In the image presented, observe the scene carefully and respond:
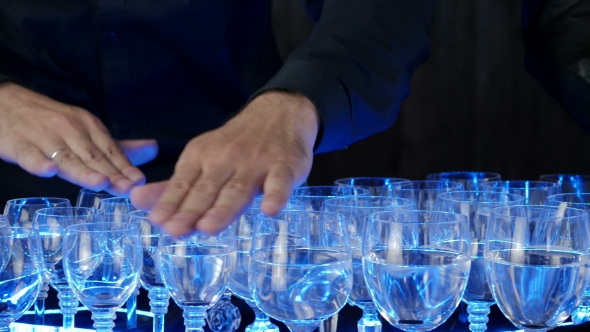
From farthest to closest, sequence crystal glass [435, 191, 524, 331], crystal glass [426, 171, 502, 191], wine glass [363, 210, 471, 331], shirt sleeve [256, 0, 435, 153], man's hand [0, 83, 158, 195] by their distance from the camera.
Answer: crystal glass [426, 171, 502, 191] → shirt sleeve [256, 0, 435, 153] → man's hand [0, 83, 158, 195] → crystal glass [435, 191, 524, 331] → wine glass [363, 210, 471, 331]

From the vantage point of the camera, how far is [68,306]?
3.19 feet

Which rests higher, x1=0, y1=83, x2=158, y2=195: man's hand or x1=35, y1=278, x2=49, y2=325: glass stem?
x1=0, y1=83, x2=158, y2=195: man's hand

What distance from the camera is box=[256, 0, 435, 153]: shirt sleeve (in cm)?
125

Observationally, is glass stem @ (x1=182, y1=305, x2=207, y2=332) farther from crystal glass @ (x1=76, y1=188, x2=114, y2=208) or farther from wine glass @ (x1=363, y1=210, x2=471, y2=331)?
crystal glass @ (x1=76, y1=188, x2=114, y2=208)

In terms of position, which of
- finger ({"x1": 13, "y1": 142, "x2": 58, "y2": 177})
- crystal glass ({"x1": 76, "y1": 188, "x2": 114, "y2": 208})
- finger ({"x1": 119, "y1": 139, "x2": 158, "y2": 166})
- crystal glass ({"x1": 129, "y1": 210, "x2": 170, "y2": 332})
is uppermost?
finger ({"x1": 119, "y1": 139, "x2": 158, "y2": 166})

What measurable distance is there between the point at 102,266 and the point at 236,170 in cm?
21

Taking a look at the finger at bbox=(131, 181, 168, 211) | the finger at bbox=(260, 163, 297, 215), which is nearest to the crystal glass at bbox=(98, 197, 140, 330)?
the finger at bbox=(131, 181, 168, 211)

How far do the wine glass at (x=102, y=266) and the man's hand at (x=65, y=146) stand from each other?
0.75 ft

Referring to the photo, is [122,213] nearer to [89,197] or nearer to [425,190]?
[89,197]

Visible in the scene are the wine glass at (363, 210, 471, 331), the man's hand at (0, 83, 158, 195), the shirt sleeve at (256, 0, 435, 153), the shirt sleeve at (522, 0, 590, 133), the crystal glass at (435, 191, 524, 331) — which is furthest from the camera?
the shirt sleeve at (522, 0, 590, 133)

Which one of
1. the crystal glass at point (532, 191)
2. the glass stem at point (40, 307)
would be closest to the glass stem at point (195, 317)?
the glass stem at point (40, 307)

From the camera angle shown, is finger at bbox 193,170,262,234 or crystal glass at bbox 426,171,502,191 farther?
crystal glass at bbox 426,171,502,191

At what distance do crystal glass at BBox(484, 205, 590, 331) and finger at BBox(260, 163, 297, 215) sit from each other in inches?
9.9

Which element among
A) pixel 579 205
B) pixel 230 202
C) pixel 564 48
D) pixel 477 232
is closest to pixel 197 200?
pixel 230 202
